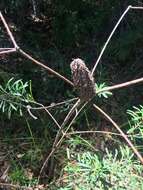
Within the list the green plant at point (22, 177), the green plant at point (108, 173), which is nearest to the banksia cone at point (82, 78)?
the green plant at point (108, 173)

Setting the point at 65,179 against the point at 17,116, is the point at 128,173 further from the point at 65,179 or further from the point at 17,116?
the point at 17,116

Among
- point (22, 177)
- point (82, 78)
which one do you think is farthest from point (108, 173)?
point (22, 177)

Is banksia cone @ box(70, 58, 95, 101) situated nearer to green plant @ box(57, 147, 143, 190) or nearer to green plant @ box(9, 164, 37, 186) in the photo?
green plant @ box(57, 147, 143, 190)

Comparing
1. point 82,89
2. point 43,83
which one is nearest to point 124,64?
point 43,83

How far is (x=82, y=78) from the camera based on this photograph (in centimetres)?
152

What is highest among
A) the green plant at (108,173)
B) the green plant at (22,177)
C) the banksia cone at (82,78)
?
the green plant at (22,177)

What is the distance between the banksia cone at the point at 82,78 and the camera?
1.51 m

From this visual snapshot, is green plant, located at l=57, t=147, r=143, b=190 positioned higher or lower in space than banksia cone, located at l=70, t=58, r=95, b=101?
lower

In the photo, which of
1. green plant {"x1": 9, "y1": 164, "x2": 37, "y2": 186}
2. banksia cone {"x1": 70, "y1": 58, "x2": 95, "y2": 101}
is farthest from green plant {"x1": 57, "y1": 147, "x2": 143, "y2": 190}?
green plant {"x1": 9, "y1": 164, "x2": 37, "y2": 186}

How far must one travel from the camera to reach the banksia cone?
4.96ft

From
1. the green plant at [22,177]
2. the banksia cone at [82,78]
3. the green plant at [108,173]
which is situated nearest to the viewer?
the banksia cone at [82,78]

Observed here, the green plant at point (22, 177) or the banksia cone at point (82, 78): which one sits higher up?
the green plant at point (22, 177)

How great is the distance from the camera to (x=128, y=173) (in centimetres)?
202

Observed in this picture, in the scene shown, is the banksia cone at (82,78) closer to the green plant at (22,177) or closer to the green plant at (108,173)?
the green plant at (108,173)
